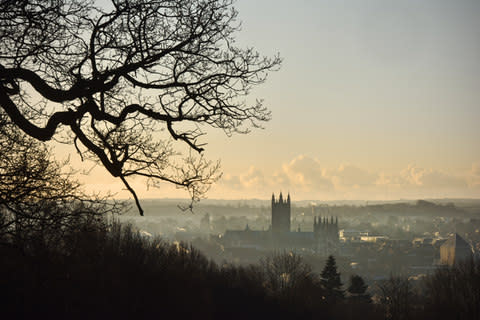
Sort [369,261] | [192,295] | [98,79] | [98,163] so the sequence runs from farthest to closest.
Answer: [369,261] < [192,295] < [98,163] < [98,79]

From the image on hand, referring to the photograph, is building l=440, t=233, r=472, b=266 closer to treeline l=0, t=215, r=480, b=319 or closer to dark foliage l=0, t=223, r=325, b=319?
treeline l=0, t=215, r=480, b=319

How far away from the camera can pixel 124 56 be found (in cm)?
697

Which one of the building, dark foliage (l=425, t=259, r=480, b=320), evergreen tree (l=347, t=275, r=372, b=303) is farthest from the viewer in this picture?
the building

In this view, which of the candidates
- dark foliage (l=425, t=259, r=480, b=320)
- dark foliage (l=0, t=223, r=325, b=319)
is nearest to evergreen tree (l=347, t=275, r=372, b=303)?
dark foliage (l=425, t=259, r=480, b=320)

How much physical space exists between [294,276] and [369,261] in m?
128

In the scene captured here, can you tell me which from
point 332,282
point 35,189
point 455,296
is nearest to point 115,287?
point 35,189

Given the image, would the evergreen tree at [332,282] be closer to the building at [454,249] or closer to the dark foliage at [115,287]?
the dark foliage at [115,287]

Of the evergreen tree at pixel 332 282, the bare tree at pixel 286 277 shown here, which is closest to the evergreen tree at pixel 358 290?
the evergreen tree at pixel 332 282

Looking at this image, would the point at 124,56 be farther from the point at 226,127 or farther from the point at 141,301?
the point at 141,301

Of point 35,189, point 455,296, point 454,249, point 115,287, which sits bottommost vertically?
point 454,249

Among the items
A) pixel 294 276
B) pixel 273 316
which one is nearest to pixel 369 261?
pixel 294 276

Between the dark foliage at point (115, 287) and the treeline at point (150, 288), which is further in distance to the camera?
the treeline at point (150, 288)

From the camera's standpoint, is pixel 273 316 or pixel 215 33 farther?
pixel 273 316

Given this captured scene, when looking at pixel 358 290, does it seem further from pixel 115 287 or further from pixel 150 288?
pixel 115 287
